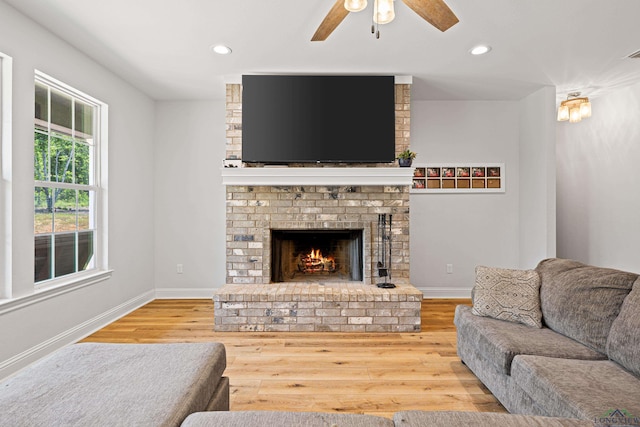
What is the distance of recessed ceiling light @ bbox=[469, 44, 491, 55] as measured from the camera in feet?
9.81

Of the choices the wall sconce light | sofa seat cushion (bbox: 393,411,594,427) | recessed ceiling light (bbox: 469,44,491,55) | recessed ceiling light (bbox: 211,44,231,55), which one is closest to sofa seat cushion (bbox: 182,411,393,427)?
sofa seat cushion (bbox: 393,411,594,427)

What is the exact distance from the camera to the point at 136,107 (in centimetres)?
397

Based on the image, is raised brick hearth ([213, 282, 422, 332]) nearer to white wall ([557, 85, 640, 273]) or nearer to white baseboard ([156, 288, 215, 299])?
white baseboard ([156, 288, 215, 299])

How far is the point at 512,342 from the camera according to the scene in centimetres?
187

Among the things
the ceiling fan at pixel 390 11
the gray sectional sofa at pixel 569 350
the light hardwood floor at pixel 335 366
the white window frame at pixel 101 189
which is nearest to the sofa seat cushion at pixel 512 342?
the gray sectional sofa at pixel 569 350

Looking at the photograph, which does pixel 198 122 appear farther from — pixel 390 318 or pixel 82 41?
pixel 390 318

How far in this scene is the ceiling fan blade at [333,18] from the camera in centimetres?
185

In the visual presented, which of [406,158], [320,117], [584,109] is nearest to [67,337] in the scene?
[320,117]

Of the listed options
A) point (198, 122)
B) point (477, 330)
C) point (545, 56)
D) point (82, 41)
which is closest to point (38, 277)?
point (82, 41)

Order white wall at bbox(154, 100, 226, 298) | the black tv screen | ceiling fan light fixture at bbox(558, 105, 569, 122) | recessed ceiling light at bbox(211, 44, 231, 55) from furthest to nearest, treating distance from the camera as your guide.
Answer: white wall at bbox(154, 100, 226, 298)
ceiling fan light fixture at bbox(558, 105, 569, 122)
the black tv screen
recessed ceiling light at bbox(211, 44, 231, 55)

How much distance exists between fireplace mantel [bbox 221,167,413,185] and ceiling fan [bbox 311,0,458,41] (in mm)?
1568

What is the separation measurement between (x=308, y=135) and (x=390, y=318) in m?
1.96

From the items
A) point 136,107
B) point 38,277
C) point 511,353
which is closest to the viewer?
point 511,353

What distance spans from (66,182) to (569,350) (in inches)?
151
